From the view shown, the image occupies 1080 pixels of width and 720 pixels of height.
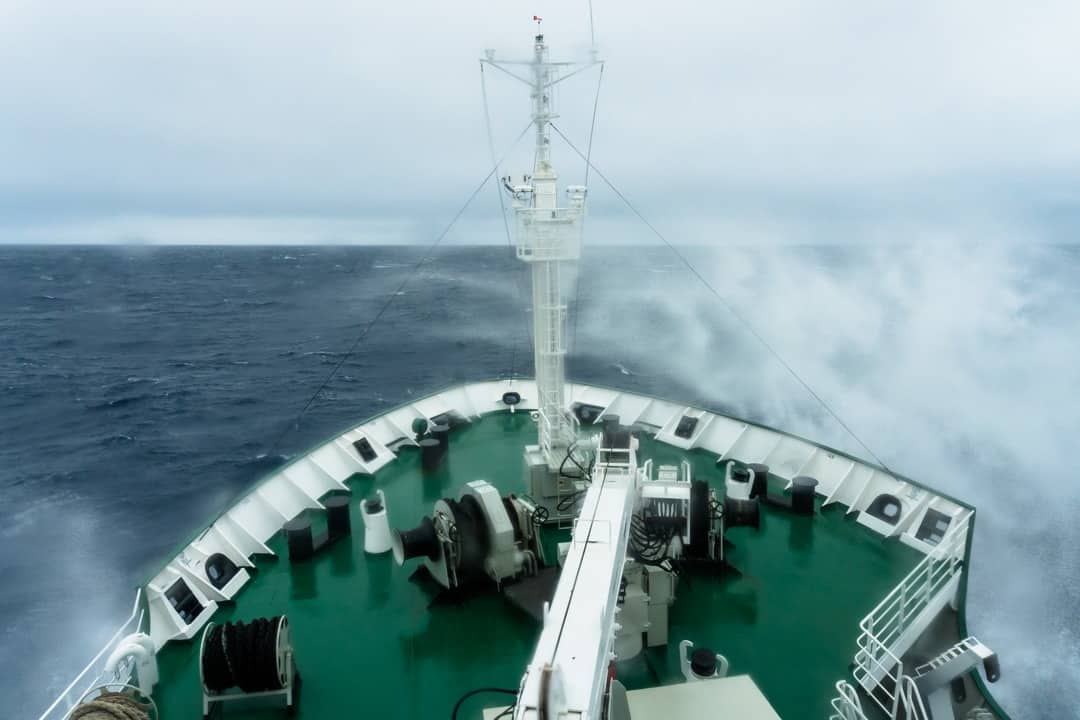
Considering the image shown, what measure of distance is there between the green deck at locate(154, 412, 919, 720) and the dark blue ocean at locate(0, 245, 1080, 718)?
2.85 m

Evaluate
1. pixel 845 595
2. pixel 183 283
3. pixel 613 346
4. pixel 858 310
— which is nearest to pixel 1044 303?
pixel 858 310

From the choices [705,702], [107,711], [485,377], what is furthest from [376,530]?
[485,377]

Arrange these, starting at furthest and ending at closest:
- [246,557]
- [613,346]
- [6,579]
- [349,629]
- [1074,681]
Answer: [613,346] → [6,579] → [1074,681] → [246,557] → [349,629]

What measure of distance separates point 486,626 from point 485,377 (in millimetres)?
23970

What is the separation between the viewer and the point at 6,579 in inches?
544

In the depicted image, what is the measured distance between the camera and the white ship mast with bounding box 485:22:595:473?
30.3ft

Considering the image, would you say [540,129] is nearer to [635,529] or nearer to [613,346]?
[635,529]

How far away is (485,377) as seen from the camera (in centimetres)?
3152

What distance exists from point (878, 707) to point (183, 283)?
282 ft

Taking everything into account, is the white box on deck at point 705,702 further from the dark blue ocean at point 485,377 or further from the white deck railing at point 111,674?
the dark blue ocean at point 485,377

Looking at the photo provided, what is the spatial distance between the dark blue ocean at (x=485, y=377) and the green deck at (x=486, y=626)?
2.85m

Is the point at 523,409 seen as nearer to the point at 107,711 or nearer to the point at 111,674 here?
the point at 111,674

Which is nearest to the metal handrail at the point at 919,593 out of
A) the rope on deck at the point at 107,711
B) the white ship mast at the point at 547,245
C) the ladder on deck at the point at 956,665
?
the ladder on deck at the point at 956,665

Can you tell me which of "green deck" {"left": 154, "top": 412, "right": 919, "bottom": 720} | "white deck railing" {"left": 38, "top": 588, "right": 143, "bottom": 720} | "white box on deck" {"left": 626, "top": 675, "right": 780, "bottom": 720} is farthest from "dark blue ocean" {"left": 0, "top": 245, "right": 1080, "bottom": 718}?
"white box on deck" {"left": 626, "top": 675, "right": 780, "bottom": 720}
